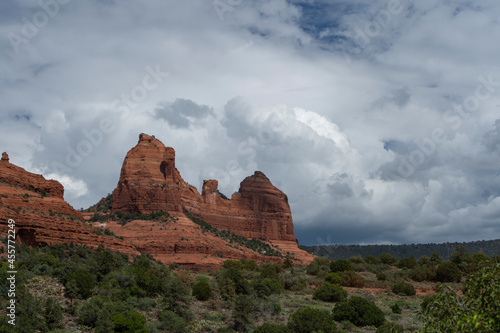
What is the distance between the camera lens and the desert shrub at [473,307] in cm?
1105

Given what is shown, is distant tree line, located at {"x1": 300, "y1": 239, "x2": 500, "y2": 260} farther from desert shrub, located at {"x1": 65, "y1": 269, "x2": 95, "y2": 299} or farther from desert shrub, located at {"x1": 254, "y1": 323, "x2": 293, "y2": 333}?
desert shrub, located at {"x1": 254, "y1": 323, "x2": 293, "y2": 333}

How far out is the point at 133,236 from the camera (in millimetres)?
78188

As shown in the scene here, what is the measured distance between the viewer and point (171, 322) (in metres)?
28.7

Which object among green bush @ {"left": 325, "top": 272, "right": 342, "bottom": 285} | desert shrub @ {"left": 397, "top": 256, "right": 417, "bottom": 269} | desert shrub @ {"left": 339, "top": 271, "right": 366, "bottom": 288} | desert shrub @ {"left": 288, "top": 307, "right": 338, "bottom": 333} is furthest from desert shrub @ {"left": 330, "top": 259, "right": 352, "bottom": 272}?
desert shrub @ {"left": 288, "top": 307, "right": 338, "bottom": 333}

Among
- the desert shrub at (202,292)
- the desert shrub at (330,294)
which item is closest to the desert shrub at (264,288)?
the desert shrub at (330,294)

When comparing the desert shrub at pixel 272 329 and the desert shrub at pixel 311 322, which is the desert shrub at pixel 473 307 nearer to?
the desert shrub at pixel 272 329

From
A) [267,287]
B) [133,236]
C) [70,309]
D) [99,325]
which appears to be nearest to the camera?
[99,325]

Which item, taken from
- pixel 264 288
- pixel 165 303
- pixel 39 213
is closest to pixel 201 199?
pixel 39 213

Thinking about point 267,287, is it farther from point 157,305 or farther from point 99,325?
point 99,325

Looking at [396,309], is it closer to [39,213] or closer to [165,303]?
[165,303]

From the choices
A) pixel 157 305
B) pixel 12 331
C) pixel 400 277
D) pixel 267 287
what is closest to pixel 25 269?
pixel 157 305

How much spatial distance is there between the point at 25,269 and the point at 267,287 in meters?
19.2

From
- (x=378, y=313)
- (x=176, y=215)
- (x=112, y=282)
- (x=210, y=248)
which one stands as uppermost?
(x=176, y=215)

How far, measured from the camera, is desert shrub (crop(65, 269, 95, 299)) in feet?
104
